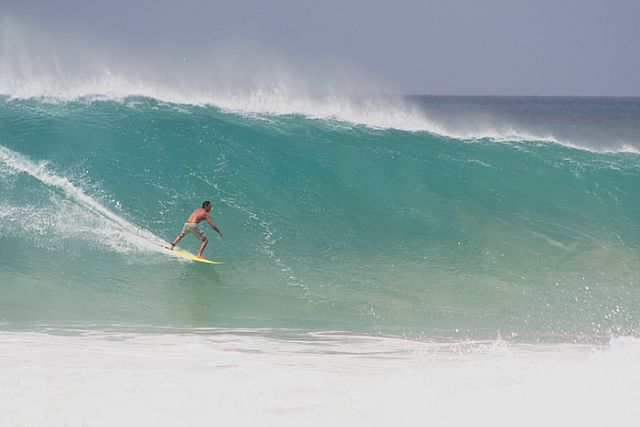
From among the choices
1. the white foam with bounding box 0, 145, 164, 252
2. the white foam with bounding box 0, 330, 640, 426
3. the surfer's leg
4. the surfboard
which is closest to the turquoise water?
the white foam with bounding box 0, 145, 164, 252

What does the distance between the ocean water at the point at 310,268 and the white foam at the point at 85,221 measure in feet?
0.14

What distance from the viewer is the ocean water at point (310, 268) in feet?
15.3

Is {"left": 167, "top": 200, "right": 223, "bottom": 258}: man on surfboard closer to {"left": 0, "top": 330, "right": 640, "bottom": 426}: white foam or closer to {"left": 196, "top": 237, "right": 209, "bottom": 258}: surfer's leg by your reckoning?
{"left": 196, "top": 237, "right": 209, "bottom": 258}: surfer's leg

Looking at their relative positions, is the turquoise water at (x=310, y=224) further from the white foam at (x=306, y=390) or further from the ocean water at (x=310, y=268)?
the white foam at (x=306, y=390)

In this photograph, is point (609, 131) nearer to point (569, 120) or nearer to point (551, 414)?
point (569, 120)

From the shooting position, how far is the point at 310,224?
1114 centimetres

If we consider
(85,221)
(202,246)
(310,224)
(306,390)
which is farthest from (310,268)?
(306,390)

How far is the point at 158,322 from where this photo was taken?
7.93 meters

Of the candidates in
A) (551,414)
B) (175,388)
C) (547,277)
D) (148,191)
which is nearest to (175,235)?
(148,191)

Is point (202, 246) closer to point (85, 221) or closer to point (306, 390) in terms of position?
point (85, 221)

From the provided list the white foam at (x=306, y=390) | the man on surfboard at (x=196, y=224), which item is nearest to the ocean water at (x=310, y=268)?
the white foam at (x=306, y=390)

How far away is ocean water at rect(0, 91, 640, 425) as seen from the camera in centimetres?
467

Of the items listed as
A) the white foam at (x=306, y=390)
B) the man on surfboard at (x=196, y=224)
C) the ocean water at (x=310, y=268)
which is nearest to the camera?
the white foam at (x=306, y=390)

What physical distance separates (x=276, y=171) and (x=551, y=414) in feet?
29.8
